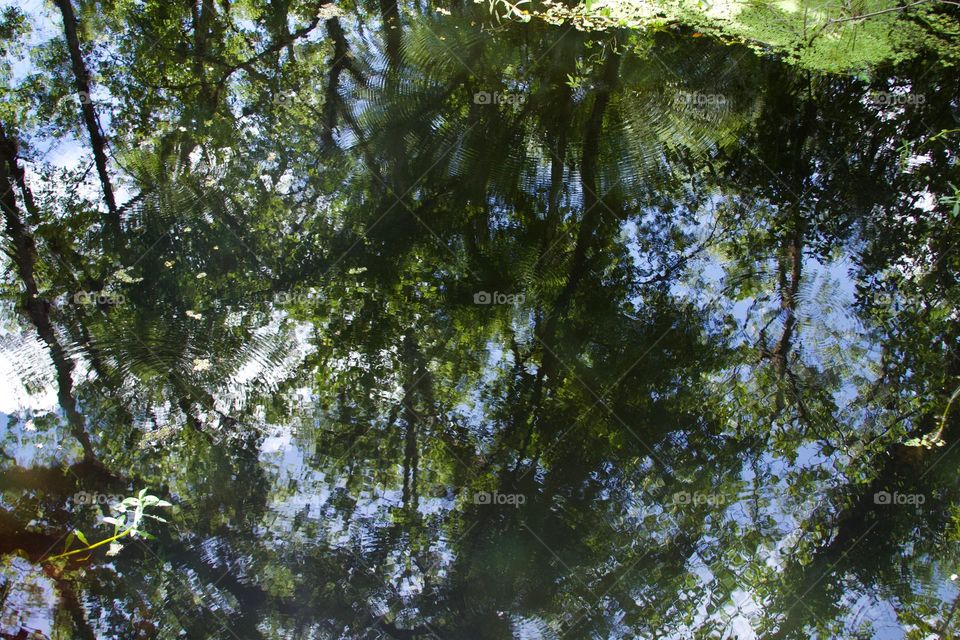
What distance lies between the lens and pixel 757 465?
8.68 ft

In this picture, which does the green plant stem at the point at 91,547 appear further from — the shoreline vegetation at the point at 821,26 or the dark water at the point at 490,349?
the shoreline vegetation at the point at 821,26

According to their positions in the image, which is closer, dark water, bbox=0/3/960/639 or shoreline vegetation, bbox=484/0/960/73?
dark water, bbox=0/3/960/639

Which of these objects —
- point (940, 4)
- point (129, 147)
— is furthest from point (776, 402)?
point (129, 147)

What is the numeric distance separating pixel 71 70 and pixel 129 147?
0.82 metres

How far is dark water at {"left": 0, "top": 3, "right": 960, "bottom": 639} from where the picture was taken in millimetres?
Result: 2297

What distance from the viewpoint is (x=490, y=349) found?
9.27 ft

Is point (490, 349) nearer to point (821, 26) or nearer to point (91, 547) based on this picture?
point (91, 547)

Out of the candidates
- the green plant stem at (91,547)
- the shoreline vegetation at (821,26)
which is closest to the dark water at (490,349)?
the green plant stem at (91,547)

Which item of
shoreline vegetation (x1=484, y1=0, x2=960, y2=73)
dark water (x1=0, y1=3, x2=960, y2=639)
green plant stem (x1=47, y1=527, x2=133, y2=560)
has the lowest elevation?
green plant stem (x1=47, y1=527, x2=133, y2=560)

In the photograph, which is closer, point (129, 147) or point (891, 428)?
point (891, 428)

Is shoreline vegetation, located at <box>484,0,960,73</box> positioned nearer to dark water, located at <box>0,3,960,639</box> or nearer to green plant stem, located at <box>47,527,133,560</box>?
dark water, located at <box>0,3,960,639</box>

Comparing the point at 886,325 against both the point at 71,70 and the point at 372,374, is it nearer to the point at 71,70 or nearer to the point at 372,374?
the point at 372,374

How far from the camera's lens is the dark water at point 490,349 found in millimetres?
2297

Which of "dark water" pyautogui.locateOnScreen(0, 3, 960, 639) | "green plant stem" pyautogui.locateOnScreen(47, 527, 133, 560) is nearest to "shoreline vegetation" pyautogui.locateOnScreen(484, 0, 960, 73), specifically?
"dark water" pyautogui.locateOnScreen(0, 3, 960, 639)
